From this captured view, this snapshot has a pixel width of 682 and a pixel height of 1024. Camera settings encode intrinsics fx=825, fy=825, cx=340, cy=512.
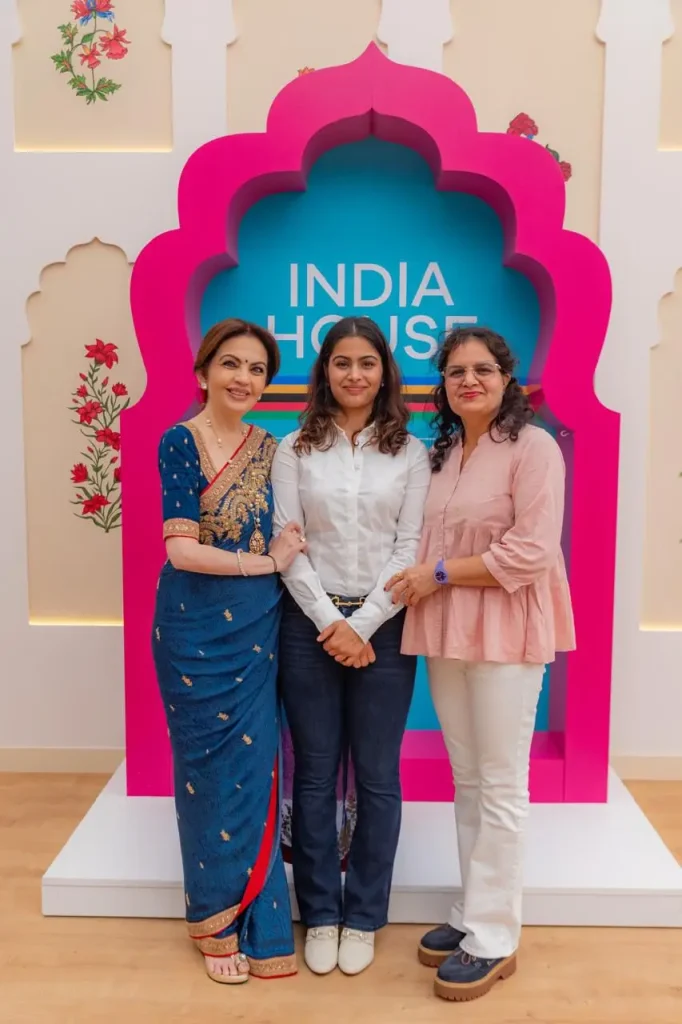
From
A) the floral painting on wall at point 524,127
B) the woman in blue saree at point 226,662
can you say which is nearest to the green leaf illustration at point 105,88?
the floral painting on wall at point 524,127

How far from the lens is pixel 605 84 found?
300cm

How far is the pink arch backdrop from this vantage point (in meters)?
2.53

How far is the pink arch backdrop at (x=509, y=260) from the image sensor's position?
8.29 ft

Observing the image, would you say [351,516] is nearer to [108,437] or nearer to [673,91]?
[108,437]

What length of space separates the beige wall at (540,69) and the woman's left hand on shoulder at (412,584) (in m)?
1.83

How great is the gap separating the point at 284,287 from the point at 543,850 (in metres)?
1.99

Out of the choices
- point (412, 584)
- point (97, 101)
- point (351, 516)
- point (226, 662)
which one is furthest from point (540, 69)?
point (226, 662)

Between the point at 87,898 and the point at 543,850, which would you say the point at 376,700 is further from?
the point at 87,898

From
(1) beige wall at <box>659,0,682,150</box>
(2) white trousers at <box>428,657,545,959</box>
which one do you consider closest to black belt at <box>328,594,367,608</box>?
(2) white trousers at <box>428,657,545,959</box>

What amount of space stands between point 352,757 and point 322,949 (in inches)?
18.8

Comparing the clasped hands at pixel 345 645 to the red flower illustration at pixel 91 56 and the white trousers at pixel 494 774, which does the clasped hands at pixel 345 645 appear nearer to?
the white trousers at pixel 494 774

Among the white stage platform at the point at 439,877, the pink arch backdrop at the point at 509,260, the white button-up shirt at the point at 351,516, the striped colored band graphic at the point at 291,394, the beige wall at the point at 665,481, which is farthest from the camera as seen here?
the beige wall at the point at 665,481

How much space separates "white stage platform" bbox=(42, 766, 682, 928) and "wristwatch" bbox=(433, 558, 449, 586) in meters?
0.90

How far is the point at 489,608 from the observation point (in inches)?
75.5
